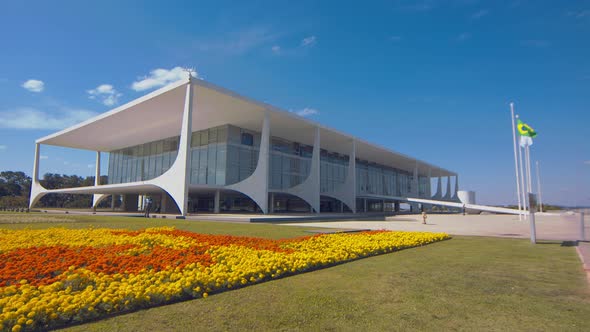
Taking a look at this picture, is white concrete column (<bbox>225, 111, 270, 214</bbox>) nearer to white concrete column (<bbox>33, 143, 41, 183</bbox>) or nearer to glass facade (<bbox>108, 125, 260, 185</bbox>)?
glass facade (<bbox>108, 125, 260, 185</bbox>)

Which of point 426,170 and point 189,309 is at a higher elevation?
point 426,170

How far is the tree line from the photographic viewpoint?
61.1 meters

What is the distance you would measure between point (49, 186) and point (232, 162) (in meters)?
62.2

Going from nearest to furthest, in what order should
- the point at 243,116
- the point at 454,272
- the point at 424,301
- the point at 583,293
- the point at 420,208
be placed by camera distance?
the point at 424,301, the point at 583,293, the point at 454,272, the point at 243,116, the point at 420,208

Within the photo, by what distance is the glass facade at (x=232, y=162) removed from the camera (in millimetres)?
33469

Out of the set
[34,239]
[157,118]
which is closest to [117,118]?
[157,118]

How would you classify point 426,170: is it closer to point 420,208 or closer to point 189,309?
point 420,208

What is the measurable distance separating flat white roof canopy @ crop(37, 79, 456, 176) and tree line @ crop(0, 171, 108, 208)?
1788 cm

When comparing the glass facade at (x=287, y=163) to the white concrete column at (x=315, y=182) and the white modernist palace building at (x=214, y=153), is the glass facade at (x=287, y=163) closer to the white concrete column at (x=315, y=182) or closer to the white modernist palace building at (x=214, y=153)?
the white modernist palace building at (x=214, y=153)

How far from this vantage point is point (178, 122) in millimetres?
33969

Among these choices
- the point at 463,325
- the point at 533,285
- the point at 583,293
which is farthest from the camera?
the point at 533,285

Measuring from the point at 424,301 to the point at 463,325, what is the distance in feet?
2.64

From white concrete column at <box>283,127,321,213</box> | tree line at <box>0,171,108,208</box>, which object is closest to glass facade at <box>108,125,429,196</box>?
white concrete column at <box>283,127,321,213</box>

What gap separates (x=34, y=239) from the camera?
8742 mm
